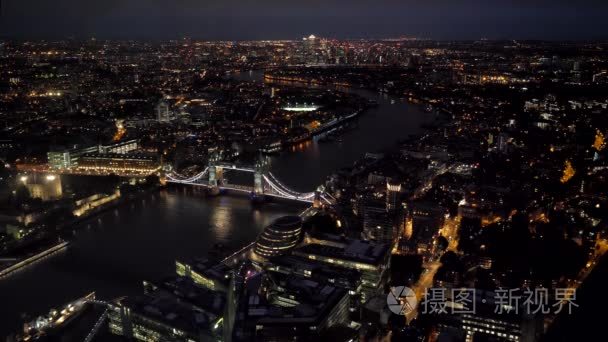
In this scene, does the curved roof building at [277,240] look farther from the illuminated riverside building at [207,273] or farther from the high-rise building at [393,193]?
the high-rise building at [393,193]

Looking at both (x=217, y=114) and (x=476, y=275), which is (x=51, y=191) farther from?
(x=217, y=114)

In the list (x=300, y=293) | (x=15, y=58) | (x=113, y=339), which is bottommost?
(x=113, y=339)

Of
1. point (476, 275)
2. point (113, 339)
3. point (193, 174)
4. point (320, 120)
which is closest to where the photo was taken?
point (113, 339)

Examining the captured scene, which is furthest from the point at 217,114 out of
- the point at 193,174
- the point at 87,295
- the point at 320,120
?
the point at 87,295

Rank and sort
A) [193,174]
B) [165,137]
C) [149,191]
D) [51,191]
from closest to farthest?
[51,191]
[149,191]
[193,174]
[165,137]

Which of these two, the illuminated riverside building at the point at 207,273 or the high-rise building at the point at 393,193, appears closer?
the illuminated riverside building at the point at 207,273

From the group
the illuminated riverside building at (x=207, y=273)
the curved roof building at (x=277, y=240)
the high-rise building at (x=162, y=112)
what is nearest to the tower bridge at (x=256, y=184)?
the curved roof building at (x=277, y=240)
